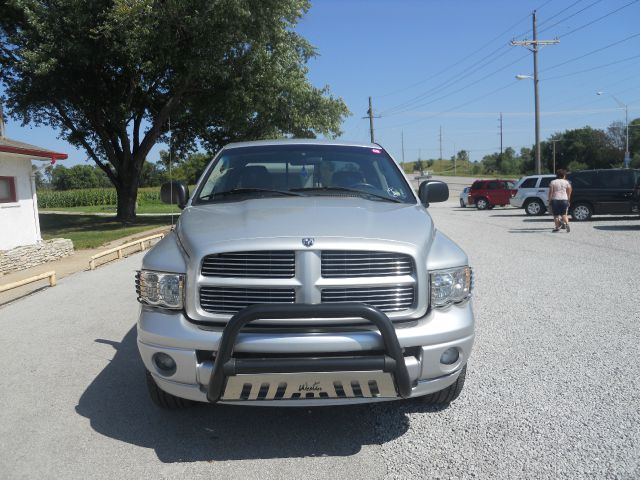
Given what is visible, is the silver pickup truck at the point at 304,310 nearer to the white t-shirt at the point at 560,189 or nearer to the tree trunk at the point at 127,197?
the white t-shirt at the point at 560,189

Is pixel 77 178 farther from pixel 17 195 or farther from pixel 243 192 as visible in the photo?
pixel 243 192

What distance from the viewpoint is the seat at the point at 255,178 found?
452cm

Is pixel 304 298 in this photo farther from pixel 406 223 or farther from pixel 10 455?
pixel 10 455

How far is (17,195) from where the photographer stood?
48.6 ft

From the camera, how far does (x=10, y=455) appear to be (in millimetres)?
3396

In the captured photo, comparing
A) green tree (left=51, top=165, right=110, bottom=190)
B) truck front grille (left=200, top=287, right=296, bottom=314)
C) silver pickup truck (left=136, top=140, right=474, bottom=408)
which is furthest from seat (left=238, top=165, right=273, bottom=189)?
green tree (left=51, top=165, right=110, bottom=190)

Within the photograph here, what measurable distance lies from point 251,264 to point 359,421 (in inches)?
55.7

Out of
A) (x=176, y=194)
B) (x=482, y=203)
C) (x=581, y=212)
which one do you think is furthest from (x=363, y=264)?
(x=482, y=203)

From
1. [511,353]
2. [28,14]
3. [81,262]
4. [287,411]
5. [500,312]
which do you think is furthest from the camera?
[28,14]

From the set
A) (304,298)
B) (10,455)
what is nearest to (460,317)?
(304,298)

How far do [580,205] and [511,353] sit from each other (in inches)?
622

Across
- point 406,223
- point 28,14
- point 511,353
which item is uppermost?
point 28,14

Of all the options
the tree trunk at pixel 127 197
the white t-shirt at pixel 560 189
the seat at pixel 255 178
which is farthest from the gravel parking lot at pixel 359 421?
the tree trunk at pixel 127 197

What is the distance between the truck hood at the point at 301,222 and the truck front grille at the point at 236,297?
0.81ft
